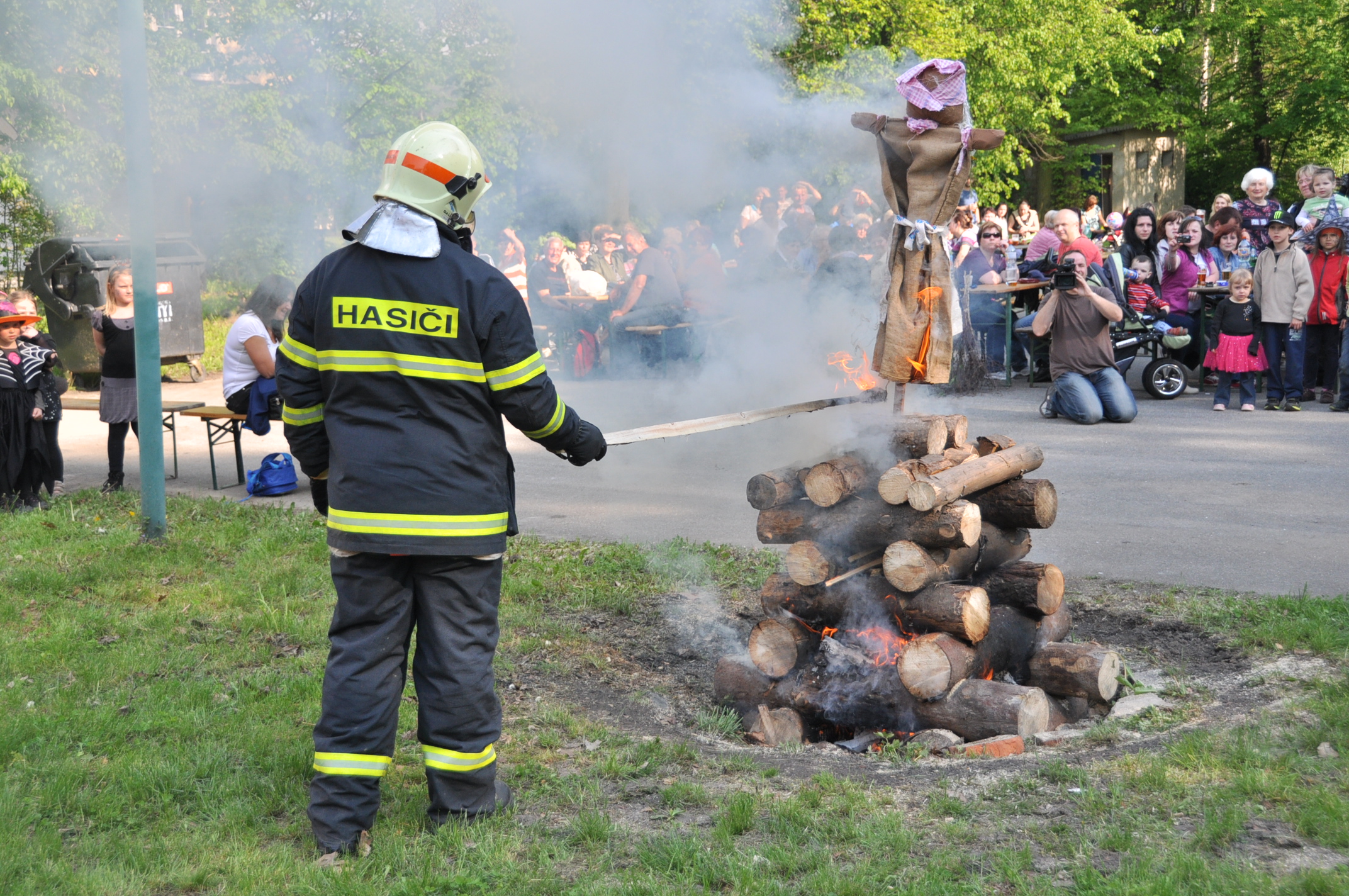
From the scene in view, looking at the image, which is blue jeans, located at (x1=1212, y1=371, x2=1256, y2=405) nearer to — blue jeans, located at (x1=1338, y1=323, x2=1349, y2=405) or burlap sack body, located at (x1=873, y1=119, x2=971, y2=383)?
blue jeans, located at (x1=1338, y1=323, x2=1349, y2=405)

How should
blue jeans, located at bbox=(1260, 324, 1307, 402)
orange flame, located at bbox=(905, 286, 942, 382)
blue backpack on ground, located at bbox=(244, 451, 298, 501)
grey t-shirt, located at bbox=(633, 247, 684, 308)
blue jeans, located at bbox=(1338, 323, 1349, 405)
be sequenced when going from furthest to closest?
blue jeans, located at bbox=(1260, 324, 1307, 402), blue jeans, located at bbox=(1338, 323, 1349, 405), grey t-shirt, located at bbox=(633, 247, 684, 308), blue backpack on ground, located at bbox=(244, 451, 298, 501), orange flame, located at bbox=(905, 286, 942, 382)

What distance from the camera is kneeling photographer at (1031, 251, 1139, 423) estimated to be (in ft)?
33.4

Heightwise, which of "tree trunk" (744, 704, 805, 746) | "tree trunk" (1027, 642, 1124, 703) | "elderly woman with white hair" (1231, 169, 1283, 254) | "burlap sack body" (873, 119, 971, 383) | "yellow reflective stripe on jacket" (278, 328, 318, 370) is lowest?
"tree trunk" (744, 704, 805, 746)

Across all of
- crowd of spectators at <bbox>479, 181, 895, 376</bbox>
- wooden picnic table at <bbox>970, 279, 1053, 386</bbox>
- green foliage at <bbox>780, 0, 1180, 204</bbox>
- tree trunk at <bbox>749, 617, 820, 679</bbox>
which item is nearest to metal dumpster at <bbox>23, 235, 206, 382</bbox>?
crowd of spectators at <bbox>479, 181, 895, 376</bbox>

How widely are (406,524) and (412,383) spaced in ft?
1.31

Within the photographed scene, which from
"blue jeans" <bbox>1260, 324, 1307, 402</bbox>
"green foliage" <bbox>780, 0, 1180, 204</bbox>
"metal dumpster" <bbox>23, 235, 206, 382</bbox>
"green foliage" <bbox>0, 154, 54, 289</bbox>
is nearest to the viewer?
"green foliage" <bbox>780, 0, 1180, 204</bbox>

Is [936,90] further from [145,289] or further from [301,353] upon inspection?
[145,289]

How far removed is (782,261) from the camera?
229 inches

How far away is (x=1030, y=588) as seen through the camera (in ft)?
15.8

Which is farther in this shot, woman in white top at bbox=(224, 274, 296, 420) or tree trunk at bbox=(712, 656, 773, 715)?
woman in white top at bbox=(224, 274, 296, 420)

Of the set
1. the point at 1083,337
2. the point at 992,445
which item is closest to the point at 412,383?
the point at 992,445

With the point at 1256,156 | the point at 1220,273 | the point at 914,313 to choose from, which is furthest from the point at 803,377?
the point at 1256,156

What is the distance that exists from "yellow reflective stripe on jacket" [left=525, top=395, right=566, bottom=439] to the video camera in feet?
24.7

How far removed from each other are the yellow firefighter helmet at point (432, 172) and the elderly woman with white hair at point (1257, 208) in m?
11.2
